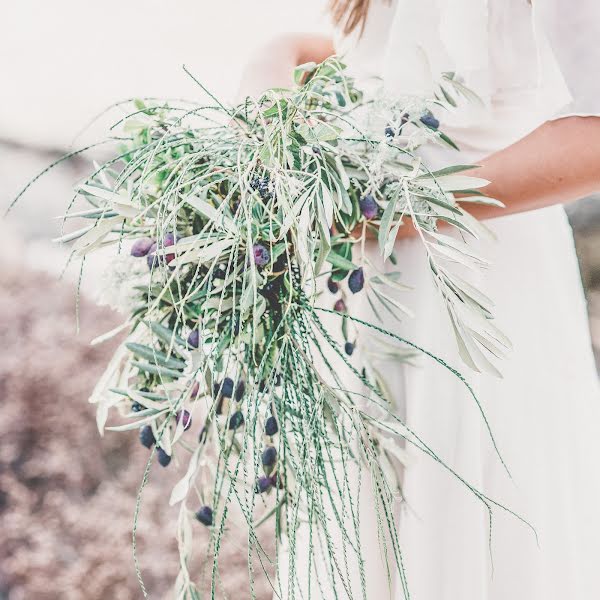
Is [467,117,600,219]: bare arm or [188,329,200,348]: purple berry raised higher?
[467,117,600,219]: bare arm

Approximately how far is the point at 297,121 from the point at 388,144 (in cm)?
9

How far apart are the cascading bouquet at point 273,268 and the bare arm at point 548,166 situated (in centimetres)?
5

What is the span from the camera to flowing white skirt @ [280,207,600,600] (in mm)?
701

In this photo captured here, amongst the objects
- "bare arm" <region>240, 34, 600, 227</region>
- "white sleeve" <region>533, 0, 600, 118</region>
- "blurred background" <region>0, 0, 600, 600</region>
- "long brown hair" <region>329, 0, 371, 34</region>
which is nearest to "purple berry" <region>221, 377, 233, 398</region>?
"bare arm" <region>240, 34, 600, 227</region>

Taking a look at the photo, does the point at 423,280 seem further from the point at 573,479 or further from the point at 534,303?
the point at 573,479

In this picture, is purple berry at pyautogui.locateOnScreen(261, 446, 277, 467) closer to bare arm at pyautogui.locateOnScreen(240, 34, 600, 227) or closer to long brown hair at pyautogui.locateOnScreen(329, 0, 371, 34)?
bare arm at pyautogui.locateOnScreen(240, 34, 600, 227)

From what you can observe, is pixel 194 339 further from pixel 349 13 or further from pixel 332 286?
pixel 349 13

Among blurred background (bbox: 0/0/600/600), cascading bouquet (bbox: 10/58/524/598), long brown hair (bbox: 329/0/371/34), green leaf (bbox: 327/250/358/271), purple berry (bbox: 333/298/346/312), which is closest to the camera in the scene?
cascading bouquet (bbox: 10/58/524/598)

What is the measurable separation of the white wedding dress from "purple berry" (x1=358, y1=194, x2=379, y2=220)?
118mm

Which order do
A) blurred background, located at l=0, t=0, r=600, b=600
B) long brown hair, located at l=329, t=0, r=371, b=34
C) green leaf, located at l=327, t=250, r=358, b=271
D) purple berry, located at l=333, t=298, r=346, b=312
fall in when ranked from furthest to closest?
blurred background, located at l=0, t=0, r=600, b=600
long brown hair, located at l=329, t=0, r=371, b=34
purple berry, located at l=333, t=298, r=346, b=312
green leaf, located at l=327, t=250, r=358, b=271

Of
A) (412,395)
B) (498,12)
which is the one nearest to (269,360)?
(412,395)

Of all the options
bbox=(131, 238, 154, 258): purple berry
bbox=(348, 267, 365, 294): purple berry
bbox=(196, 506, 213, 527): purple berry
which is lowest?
bbox=(196, 506, 213, 527): purple berry

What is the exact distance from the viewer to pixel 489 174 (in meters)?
0.67

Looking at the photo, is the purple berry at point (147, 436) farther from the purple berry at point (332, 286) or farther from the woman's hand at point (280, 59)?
the woman's hand at point (280, 59)
